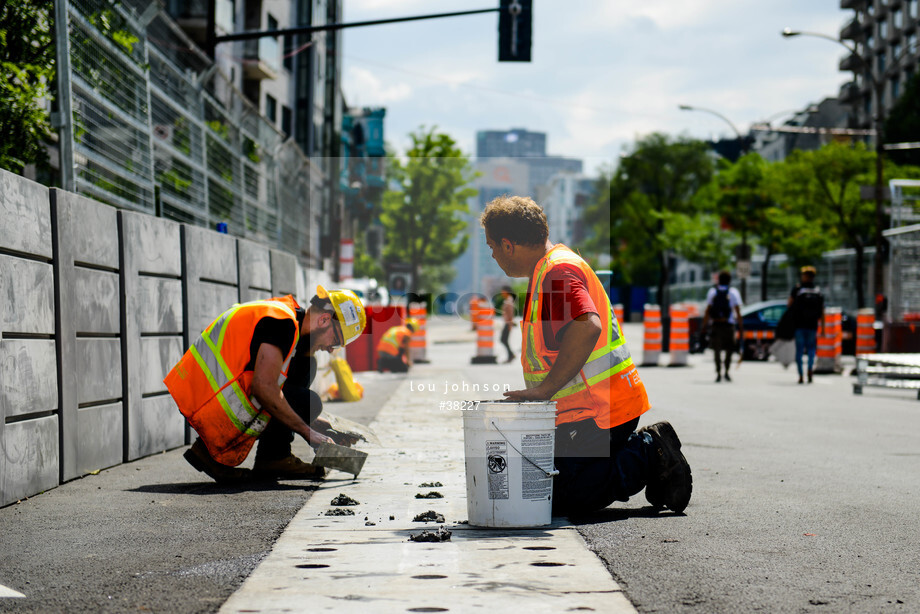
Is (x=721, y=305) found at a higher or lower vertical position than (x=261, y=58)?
lower

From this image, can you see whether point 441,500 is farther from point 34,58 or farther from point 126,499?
point 34,58

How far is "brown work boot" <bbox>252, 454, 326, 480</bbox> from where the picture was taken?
6910 millimetres

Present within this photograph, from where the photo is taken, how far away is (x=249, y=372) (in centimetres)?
660

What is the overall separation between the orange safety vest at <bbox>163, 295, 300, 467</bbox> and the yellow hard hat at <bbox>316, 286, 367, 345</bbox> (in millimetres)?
248

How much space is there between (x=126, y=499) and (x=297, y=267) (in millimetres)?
7510

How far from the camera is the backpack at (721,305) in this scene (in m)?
17.7

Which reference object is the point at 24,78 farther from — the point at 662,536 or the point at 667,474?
the point at 662,536

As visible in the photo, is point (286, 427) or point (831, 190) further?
point (831, 190)

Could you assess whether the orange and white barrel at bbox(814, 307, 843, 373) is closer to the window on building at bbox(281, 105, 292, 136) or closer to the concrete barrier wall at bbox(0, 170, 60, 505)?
Answer: the concrete barrier wall at bbox(0, 170, 60, 505)

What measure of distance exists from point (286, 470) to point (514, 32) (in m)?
11.5

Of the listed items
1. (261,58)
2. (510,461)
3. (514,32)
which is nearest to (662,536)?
(510,461)

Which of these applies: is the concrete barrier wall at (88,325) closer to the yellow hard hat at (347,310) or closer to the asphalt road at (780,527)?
the yellow hard hat at (347,310)

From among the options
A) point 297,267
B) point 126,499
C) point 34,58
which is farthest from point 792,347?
point 126,499

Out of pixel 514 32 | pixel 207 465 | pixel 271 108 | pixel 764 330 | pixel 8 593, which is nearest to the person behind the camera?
pixel 8 593
